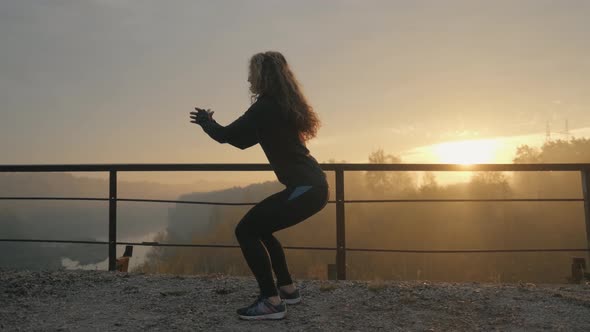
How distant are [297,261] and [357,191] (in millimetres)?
15565

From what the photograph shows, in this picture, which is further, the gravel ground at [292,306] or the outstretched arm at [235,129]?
the gravel ground at [292,306]

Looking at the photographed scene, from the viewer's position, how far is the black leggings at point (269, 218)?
300 cm

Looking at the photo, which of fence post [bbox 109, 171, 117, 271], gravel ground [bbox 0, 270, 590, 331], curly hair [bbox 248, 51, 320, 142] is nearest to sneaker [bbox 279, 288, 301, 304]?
gravel ground [bbox 0, 270, 590, 331]

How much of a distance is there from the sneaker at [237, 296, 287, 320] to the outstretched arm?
1049mm

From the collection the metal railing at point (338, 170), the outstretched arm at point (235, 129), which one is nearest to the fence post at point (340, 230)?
the metal railing at point (338, 170)

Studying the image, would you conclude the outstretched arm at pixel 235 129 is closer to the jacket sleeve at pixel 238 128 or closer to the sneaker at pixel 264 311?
the jacket sleeve at pixel 238 128

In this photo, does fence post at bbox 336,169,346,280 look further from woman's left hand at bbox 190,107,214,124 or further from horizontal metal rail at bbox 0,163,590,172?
woman's left hand at bbox 190,107,214,124

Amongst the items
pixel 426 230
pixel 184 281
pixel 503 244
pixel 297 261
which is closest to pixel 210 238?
pixel 297 261

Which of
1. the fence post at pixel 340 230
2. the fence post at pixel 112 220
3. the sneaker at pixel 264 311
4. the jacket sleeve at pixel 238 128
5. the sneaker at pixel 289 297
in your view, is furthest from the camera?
the fence post at pixel 112 220

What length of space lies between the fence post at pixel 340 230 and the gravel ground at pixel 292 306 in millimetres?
398

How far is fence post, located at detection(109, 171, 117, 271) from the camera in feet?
16.7

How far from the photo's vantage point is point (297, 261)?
6506cm

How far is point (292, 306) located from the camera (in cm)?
352

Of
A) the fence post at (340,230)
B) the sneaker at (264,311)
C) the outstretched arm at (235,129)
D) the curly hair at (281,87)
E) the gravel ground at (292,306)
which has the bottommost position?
the gravel ground at (292,306)
